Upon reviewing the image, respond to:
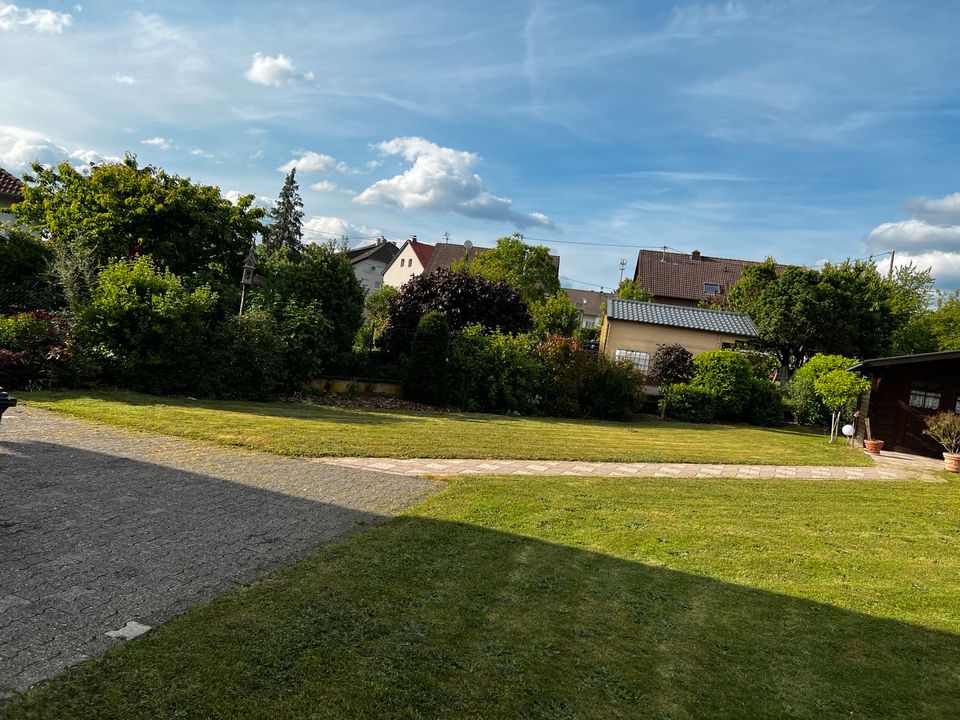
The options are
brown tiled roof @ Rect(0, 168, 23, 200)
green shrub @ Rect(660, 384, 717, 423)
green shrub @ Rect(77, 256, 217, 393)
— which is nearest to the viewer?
green shrub @ Rect(77, 256, 217, 393)

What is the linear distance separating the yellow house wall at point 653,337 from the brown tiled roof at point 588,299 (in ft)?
166

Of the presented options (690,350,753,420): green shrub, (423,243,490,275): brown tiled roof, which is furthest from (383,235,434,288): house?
(690,350,753,420): green shrub

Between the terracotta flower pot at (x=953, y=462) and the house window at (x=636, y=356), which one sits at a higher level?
the house window at (x=636, y=356)

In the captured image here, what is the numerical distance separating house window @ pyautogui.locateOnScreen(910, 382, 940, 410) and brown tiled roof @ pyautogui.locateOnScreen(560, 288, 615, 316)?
205 feet

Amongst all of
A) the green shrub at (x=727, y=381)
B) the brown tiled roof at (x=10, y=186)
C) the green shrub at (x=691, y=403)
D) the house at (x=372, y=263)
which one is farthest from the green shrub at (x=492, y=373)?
the house at (x=372, y=263)

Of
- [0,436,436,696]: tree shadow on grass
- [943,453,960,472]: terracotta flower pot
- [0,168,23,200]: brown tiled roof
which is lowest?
[0,436,436,696]: tree shadow on grass

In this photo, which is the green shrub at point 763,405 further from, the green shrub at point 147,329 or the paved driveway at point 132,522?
the green shrub at point 147,329

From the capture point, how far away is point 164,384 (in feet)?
42.4

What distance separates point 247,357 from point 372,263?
56.8 metres

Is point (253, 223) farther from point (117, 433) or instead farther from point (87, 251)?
point (117, 433)

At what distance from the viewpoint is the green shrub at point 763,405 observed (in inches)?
805

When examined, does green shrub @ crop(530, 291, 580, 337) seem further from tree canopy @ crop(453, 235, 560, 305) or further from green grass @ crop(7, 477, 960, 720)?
green grass @ crop(7, 477, 960, 720)

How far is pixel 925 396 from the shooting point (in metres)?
15.4

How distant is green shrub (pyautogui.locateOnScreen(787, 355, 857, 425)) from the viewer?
66.7ft
